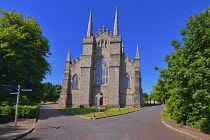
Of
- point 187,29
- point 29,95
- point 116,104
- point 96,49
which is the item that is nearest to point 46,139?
point 187,29

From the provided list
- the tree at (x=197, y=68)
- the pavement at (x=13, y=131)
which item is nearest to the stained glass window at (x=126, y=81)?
the tree at (x=197, y=68)

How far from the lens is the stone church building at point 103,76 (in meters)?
35.1

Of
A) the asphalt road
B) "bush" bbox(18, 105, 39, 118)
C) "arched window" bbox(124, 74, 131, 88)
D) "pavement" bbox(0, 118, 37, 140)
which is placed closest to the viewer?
"pavement" bbox(0, 118, 37, 140)

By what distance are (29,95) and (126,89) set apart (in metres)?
21.9

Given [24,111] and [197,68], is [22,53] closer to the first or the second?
[24,111]

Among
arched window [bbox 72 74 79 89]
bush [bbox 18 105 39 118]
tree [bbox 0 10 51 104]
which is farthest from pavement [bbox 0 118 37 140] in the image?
arched window [bbox 72 74 79 89]

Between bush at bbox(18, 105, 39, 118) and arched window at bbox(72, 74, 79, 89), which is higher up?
arched window at bbox(72, 74, 79, 89)

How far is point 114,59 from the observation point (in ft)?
120

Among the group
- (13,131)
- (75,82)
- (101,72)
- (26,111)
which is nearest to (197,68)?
(13,131)

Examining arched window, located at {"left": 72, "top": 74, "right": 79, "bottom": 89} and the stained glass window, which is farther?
arched window, located at {"left": 72, "top": 74, "right": 79, "bottom": 89}

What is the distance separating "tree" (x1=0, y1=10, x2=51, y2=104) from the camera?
1769cm

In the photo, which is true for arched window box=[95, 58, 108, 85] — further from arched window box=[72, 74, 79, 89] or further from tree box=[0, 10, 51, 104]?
tree box=[0, 10, 51, 104]

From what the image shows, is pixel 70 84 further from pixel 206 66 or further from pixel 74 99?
pixel 206 66

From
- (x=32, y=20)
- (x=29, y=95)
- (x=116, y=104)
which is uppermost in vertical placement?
(x=32, y=20)
